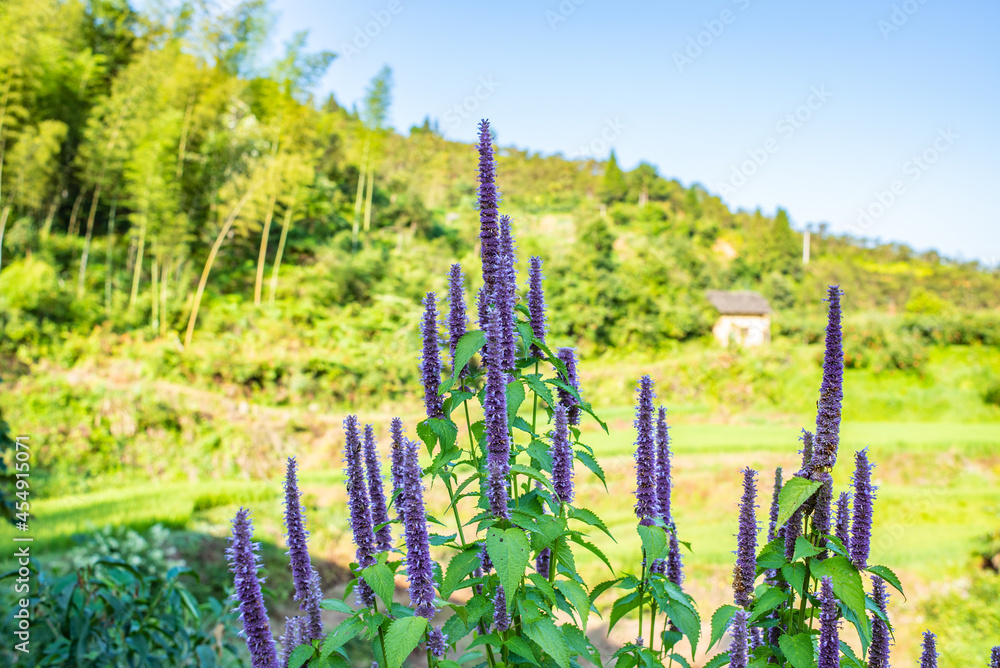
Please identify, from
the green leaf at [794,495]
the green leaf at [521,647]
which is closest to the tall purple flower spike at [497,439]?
the green leaf at [521,647]

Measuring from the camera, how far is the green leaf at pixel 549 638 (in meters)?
1.02

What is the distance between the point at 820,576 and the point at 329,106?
64.5 feet

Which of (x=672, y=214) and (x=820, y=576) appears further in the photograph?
(x=672, y=214)

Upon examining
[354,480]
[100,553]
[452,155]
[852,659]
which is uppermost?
[452,155]

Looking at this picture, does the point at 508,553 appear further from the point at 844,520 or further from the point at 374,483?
the point at 844,520

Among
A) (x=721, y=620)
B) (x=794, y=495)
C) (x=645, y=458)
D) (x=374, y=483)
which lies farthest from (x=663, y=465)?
(x=374, y=483)

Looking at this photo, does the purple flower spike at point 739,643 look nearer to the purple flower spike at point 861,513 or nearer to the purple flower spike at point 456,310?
the purple flower spike at point 861,513

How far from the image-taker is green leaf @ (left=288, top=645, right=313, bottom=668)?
1111 mm

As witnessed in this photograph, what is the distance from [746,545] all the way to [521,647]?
609mm

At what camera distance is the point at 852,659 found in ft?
3.69

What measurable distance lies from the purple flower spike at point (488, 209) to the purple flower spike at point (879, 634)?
39.5 inches

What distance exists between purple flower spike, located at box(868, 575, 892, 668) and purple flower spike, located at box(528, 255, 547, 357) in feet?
2.92

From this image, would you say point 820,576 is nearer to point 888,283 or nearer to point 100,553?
point 100,553

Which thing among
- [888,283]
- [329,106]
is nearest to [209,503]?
[329,106]
